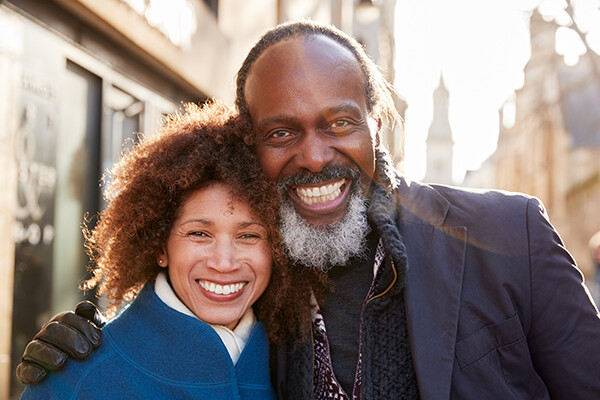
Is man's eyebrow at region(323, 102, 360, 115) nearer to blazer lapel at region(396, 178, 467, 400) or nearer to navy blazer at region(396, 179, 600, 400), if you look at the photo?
blazer lapel at region(396, 178, 467, 400)

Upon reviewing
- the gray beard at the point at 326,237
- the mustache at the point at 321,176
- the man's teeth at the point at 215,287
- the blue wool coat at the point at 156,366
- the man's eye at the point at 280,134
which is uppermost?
the man's eye at the point at 280,134

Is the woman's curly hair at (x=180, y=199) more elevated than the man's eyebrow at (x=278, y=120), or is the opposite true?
the man's eyebrow at (x=278, y=120)

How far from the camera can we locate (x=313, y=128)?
8.54ft

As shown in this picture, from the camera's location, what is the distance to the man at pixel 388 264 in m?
2.34

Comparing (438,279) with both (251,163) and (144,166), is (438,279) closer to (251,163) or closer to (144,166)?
(251,163)

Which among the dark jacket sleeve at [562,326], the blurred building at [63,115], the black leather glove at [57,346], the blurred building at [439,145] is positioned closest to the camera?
the black leather glove at [57,346]

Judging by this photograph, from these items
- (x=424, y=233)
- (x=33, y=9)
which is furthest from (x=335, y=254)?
(x=33, y=9)

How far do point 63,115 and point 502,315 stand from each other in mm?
4058

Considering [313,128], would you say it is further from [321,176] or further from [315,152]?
[321,176]

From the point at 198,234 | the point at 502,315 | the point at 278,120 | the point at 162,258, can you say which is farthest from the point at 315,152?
the point at 502,315

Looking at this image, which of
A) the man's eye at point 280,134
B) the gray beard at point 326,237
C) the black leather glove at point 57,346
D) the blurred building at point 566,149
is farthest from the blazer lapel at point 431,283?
the blurred building at point 566,149

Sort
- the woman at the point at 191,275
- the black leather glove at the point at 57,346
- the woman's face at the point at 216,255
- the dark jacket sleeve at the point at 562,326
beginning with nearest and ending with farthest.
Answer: the black leather glove at the point at 57,346
the woman at the point at 191,275
the dark jacket sleeve at the point at 562,326
the woman's face at the point at 216,255

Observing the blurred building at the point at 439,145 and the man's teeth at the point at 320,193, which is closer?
the man's teeth at the point at 320,193

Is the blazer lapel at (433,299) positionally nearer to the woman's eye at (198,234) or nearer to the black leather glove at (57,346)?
the woman's eye at (198,234)
